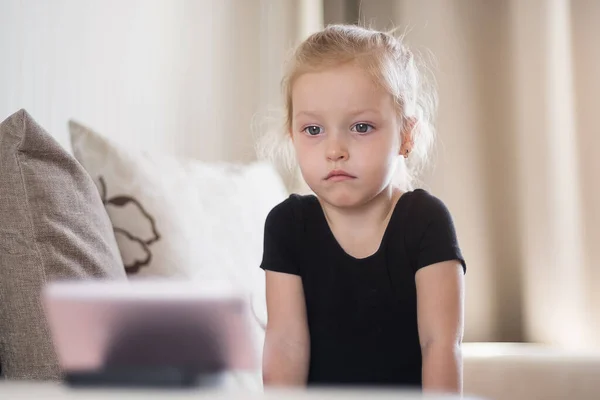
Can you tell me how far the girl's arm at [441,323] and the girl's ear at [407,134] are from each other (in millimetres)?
190

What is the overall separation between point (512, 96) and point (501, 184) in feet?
0.85

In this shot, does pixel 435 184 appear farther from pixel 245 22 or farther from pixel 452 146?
pixel 245 22

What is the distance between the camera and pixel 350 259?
109cm

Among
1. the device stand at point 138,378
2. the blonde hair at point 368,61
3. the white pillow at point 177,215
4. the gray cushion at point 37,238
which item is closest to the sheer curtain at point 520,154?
the white pillow at point 177,215

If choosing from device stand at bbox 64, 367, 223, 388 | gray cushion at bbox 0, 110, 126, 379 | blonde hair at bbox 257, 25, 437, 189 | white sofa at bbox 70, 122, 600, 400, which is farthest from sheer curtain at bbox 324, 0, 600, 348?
device stand at bbox 64, 367, 223, 388

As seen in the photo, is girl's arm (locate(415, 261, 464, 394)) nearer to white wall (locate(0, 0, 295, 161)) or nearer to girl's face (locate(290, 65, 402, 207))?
girl's face (locate(290, 65, 402, 207))

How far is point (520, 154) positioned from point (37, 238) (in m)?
1.54

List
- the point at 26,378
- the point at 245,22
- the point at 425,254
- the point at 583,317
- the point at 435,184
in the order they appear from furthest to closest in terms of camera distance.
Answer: the point at 245,22 < the point at 435,184 < the point at 583,317 < the point at 425,254 < the point at 26,378

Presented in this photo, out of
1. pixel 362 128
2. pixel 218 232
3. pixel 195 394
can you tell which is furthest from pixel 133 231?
pixel 195 394

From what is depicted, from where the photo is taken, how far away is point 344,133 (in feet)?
3.36

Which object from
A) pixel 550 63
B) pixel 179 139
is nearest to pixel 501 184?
pixel 550 63

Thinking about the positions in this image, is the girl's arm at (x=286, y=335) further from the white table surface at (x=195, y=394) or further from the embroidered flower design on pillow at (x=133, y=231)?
the white table surface at (x=195, y=394)

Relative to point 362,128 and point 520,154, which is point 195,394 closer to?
point 362,128

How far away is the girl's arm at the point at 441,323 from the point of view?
99cm
